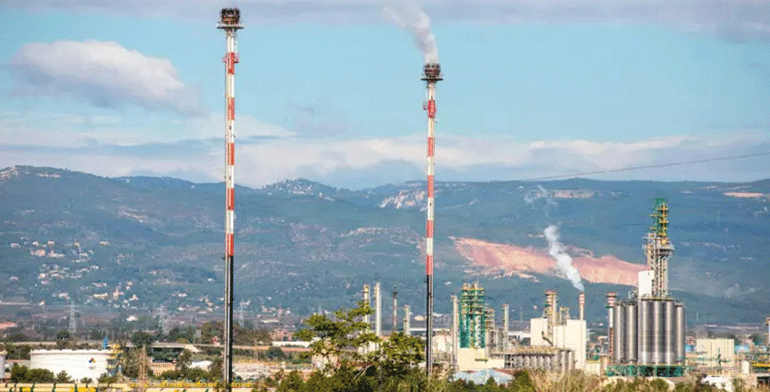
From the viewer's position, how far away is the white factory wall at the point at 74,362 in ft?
477

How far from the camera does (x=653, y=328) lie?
163875 mm

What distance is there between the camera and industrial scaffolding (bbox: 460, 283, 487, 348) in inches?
6767

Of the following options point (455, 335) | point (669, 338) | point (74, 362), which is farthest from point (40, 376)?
point (669, 338)

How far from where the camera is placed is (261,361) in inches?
7200

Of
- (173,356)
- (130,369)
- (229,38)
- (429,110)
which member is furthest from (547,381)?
(173,356)

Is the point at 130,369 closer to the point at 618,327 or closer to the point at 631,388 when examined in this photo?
the point at 618,327

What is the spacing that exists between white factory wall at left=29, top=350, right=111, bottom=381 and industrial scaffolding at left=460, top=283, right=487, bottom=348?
36.5 metres

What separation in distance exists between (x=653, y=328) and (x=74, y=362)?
162 ft

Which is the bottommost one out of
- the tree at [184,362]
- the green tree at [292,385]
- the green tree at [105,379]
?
the tree at [184,362]

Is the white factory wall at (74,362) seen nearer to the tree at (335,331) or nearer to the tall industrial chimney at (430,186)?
the tree at (335,331)

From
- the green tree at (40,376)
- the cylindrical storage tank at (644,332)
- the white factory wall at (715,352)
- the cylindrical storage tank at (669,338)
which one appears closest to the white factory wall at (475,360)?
the cylindrical storage tank at (644,332)

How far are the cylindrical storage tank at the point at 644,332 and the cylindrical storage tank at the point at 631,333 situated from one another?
431mm

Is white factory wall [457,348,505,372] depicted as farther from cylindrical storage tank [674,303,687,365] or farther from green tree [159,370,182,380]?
green tree [159,370,182,380]

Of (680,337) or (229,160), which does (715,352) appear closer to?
(680,337)
